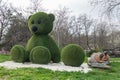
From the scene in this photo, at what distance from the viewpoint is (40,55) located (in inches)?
400

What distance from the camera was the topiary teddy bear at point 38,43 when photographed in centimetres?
1064

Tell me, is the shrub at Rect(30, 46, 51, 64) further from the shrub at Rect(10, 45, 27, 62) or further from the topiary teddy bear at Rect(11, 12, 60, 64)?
the shrub at Rect(10, 45, 27, 62)

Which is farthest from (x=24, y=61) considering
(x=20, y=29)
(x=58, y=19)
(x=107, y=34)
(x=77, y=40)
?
(x=107, y=34)

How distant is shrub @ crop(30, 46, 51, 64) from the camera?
401 inches

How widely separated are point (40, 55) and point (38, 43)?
120cm

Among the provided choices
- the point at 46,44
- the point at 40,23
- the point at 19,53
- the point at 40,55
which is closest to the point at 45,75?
the point at 40,55

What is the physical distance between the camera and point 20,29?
928 inches

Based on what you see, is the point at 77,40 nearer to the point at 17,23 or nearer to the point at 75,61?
the point at 17,23

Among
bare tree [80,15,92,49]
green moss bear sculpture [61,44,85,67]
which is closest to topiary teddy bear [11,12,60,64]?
green moss bear sculpture [61,44,85,67]

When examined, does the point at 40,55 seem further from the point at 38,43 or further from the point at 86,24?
the point at 86,24

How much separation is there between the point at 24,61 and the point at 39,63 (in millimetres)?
993

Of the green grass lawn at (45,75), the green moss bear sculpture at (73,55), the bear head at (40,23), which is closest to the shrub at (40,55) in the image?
the green moss bear sculpture at (73,55)

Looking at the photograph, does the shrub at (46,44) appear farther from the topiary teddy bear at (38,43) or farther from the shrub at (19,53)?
the shrub at (19,53)

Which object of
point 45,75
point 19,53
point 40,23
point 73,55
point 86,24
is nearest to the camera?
point 45,75
